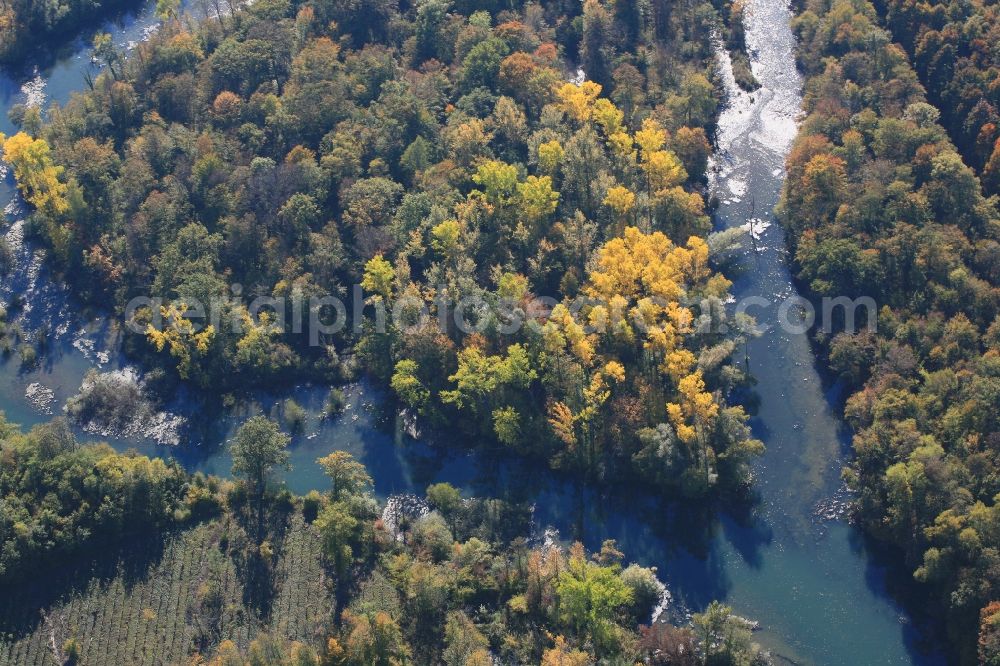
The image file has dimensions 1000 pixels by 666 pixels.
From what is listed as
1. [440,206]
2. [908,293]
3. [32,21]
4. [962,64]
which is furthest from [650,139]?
[32,21]

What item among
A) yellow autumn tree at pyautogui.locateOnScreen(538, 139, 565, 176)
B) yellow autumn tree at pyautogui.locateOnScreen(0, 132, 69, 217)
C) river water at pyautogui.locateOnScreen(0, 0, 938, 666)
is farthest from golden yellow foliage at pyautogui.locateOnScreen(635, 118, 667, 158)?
yellow autumn tree at pyautogui.locateOnScreen(0, 132, 69, 217)

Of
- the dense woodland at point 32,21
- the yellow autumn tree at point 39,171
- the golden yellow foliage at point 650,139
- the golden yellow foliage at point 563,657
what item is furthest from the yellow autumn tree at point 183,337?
the dense woodland at point 32,21

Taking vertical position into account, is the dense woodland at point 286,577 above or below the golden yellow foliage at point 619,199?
below

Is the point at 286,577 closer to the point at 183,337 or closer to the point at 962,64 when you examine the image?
the point at 183,337

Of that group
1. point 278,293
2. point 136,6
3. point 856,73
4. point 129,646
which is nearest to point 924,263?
point 856,73

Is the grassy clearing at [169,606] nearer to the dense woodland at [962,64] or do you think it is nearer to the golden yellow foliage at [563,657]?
the golden yellow foliage at [563,657]

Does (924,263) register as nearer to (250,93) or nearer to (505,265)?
(505,265)
